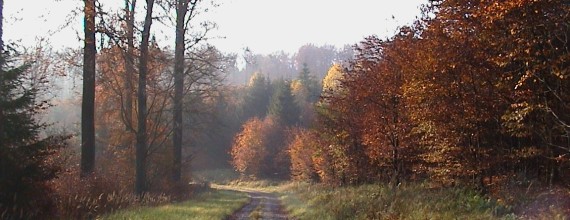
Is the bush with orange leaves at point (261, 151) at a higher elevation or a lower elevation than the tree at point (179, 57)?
lower

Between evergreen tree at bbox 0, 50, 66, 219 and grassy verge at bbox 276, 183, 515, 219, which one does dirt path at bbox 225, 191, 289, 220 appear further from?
evergreen tree at bbox 0, 50, 66, 219

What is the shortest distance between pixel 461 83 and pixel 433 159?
2.50 meters

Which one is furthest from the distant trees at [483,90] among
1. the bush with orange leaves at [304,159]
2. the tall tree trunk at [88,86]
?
the bush with orange leaves at [304,159]

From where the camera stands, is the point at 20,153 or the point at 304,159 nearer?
the point at 20,153

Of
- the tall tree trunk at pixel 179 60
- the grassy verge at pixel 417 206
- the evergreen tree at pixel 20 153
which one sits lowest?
the grassy verge at pixel 417 206

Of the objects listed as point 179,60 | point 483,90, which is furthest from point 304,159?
point 483,90

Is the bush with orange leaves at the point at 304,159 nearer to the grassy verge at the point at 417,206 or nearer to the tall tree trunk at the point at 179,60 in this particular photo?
the tall tree trunk at the point at 179,60

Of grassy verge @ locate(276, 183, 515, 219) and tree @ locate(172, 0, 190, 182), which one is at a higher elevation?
tree @ locate(172, 0, 190, 182)

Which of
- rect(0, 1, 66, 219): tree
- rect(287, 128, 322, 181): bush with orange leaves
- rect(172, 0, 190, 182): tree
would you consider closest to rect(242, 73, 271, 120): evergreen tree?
rect(287, 128, 322, 181): bush with orange leaves

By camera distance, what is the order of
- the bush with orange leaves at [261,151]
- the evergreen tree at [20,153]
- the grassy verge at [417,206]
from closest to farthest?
the grassy verge at [417,206] < the evergreen tree at [20,153] < the bush with orange leaves at [261,151]

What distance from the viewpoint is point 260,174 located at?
6066cm

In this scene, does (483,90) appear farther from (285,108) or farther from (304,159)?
(285,108)

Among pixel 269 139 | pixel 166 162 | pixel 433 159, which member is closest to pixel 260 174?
pixel 269 139

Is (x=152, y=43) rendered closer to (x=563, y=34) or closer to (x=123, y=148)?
(x=123, y=148)
